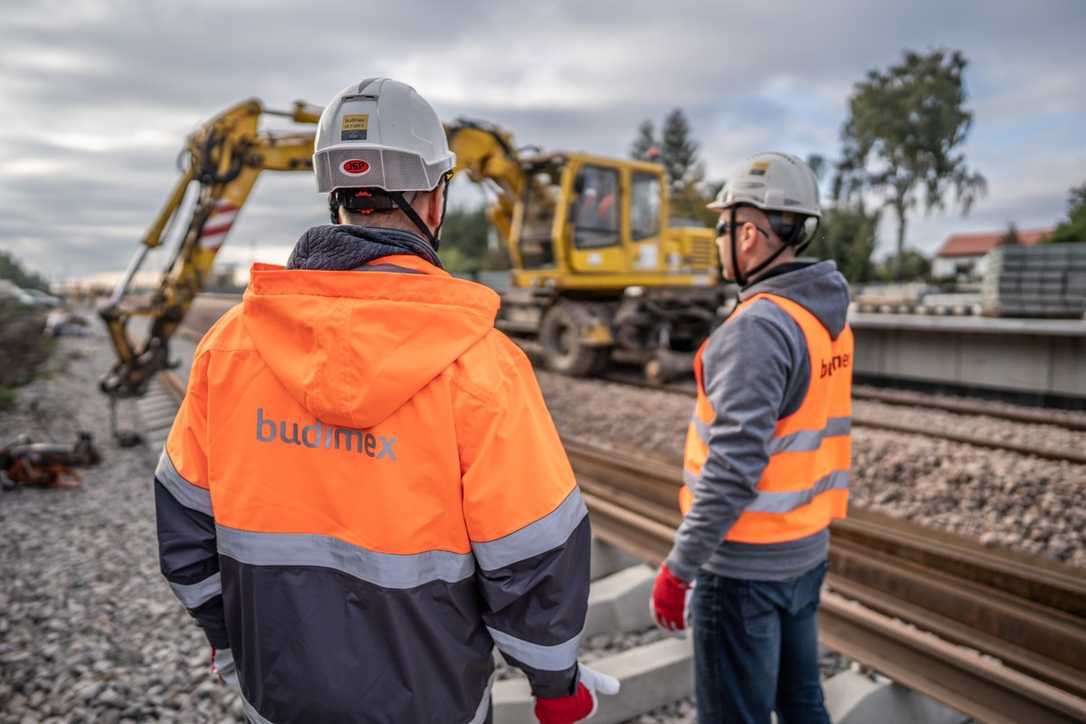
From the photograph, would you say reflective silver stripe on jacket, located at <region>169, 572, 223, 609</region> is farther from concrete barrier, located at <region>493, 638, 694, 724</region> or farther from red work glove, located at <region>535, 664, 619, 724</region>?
concrete barrier, located at <region>493, 638, 694, 724</region>

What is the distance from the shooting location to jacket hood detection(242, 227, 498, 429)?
1349mm

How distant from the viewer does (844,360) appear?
7.82 ft

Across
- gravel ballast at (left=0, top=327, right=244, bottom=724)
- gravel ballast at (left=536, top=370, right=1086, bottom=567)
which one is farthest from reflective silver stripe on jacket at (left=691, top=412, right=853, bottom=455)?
gravel ballast at (left=536, top=370, right=1086, bottom=567)

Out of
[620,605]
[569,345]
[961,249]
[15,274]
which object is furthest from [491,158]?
[961,249]

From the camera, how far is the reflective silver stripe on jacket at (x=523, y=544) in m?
1.44

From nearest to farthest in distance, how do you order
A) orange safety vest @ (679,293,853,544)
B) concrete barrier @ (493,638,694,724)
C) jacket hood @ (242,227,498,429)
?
jacket hood @ (242,227,498,429)
orange safety vest @ (679,293,853,544)
concrete barrier @ (493,638,694,724)

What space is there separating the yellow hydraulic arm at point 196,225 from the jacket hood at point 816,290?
304 inches

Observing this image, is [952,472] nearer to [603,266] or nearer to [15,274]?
[603,266]

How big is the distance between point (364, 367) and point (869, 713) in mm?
2851

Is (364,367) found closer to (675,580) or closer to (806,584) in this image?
(675,580)

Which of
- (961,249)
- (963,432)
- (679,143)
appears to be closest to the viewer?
(963,432)

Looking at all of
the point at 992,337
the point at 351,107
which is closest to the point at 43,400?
the point at 351,107

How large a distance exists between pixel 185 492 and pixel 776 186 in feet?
6.91

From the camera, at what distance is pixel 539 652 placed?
1531 millimetres
